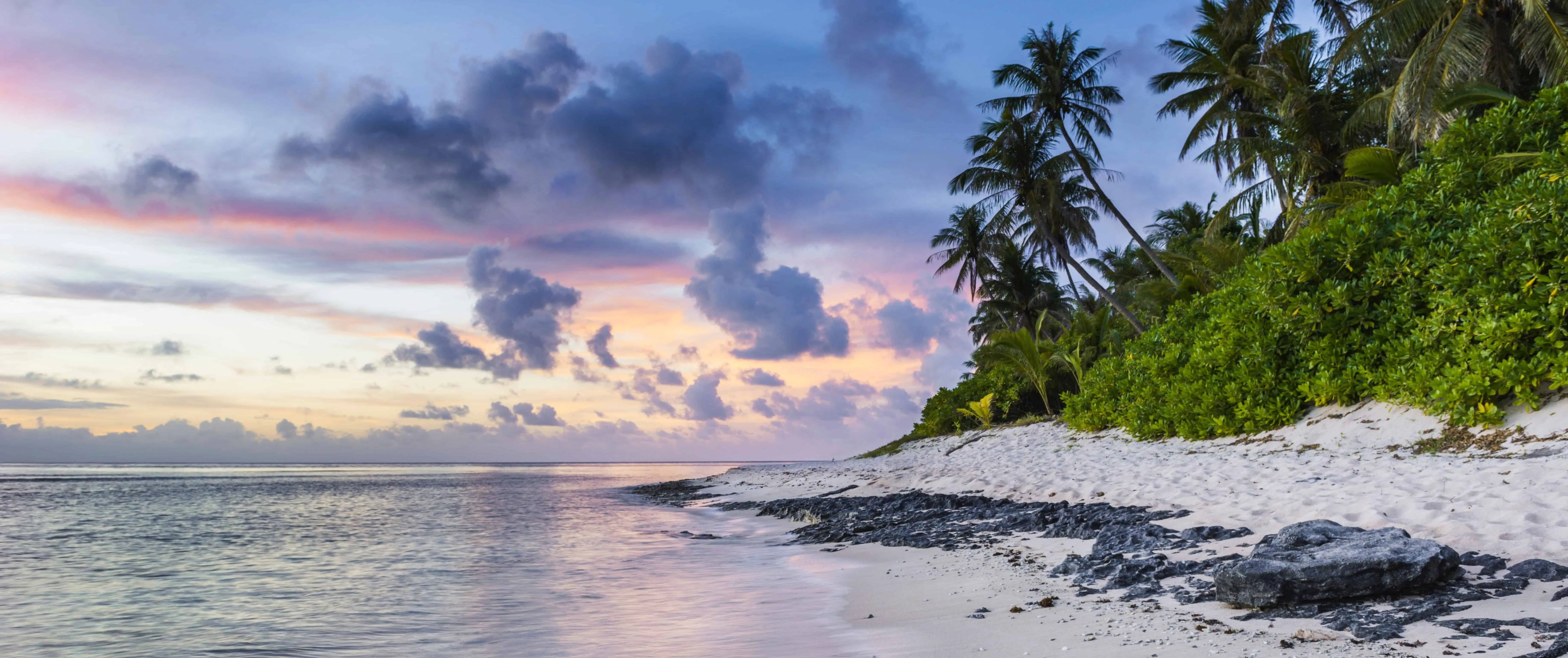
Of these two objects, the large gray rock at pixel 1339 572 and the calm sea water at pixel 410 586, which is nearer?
the large gray rock at pixel 1339 572

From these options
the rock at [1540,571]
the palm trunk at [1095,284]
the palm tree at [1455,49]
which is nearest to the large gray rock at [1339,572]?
the rock at [1540,571]

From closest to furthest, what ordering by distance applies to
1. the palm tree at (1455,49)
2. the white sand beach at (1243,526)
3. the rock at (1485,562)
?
the white sand beach at (1243,526), the rock at (1485,562), the palm tree at (1455,49)

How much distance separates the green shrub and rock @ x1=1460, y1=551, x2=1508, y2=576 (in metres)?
5.19

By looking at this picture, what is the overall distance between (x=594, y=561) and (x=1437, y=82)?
1633 centimetres

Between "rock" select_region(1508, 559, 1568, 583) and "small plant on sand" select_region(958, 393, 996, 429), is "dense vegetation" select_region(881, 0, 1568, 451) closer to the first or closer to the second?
"small plant on sand" select_region(958, 393, 996, 429)

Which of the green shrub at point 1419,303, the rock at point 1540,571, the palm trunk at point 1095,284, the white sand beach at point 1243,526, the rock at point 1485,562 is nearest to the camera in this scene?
the white sand beach at point 1243,526

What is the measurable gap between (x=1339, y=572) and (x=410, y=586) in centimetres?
888

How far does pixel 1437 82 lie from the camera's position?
14055 mm

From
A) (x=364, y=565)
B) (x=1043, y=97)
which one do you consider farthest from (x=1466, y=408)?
(x=1043, y=97)

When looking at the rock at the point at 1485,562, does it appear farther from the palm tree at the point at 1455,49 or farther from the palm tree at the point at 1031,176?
the palm tree at the point at 1031,176

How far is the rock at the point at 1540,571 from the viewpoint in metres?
4.31

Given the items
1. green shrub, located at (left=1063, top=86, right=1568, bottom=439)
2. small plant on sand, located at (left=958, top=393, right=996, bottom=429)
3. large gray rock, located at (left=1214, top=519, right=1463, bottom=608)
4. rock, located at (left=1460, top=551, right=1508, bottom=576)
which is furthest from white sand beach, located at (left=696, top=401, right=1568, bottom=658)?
small plant on sand, located at (left=958, top=393, right=996, bottom=429)

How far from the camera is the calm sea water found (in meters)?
6.27

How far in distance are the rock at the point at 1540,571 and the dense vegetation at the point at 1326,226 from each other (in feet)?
17.6
